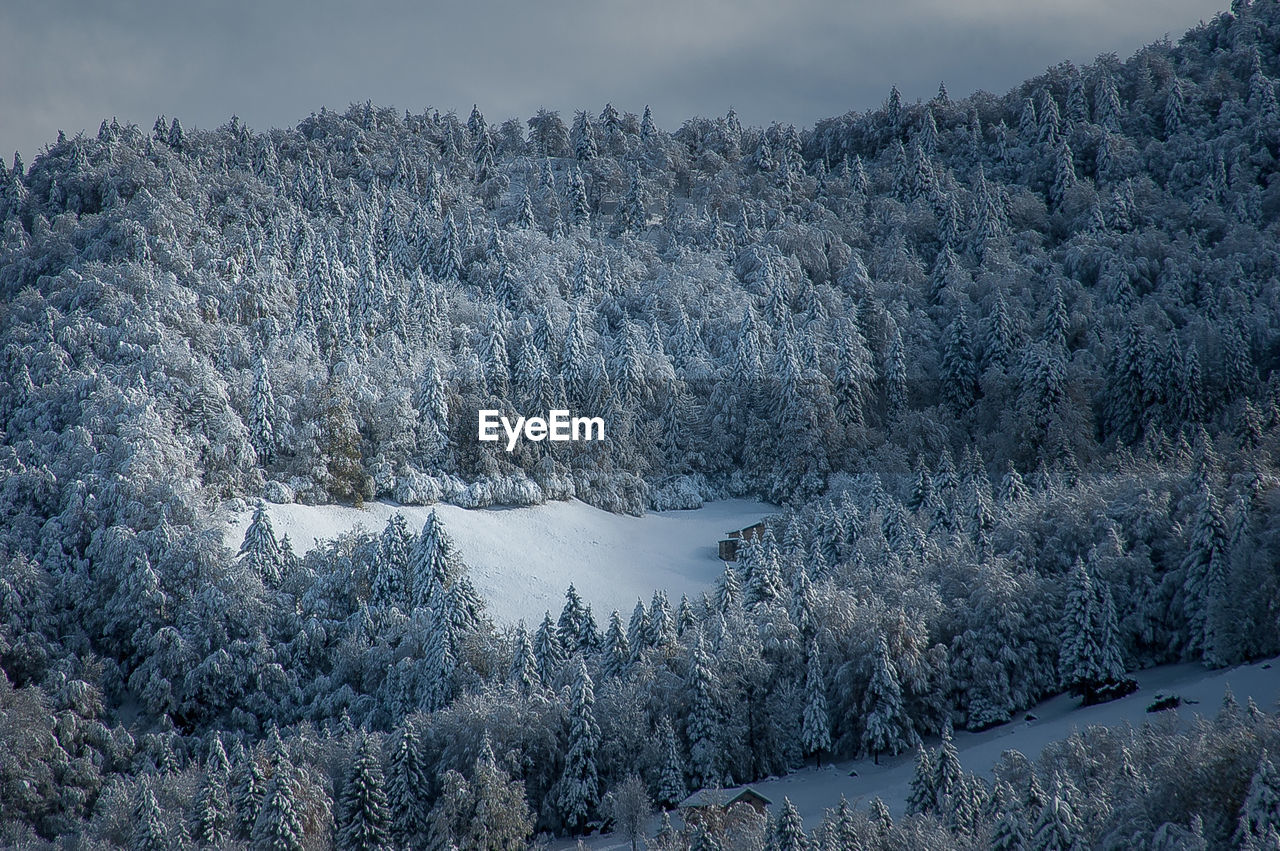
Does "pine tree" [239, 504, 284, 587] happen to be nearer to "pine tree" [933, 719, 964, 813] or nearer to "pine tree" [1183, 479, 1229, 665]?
"pine tree" [933, 719, 964, 813]

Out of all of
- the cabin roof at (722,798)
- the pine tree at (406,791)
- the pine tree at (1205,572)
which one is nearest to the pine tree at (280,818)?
the pine tree at (406,791)

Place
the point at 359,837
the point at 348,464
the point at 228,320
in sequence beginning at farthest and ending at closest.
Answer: the point at 228,320
the point at 348,464
the point at 359,837

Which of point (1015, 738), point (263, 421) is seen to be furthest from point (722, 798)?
point (263, 421)

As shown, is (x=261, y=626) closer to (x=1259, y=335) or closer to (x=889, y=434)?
(x=889, y=434)

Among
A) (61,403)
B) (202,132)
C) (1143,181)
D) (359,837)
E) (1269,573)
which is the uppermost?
(202,132)

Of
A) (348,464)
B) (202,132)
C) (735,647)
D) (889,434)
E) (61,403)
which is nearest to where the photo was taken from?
(735,647)

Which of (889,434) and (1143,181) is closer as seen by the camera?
(889,434)

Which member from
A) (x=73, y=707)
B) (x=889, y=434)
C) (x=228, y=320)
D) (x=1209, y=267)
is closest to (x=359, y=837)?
(x=73, y=707)
